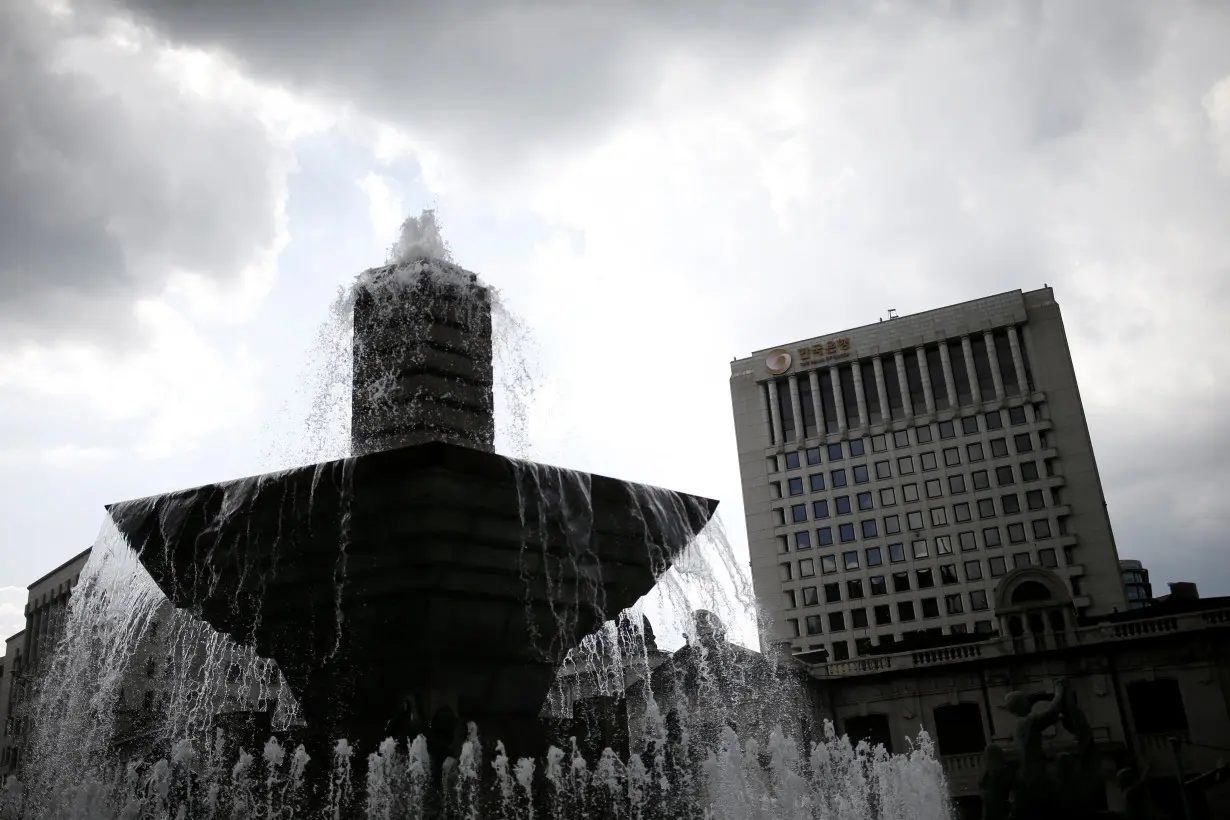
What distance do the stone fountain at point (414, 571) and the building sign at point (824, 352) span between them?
2401 inches

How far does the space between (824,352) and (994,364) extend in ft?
37.5

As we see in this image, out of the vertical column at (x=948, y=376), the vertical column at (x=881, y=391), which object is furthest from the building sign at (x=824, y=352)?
the vertical column at (x=948, y=376)

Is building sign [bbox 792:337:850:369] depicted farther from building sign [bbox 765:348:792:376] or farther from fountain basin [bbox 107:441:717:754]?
fountain basin [bbox 107:441:717:754]

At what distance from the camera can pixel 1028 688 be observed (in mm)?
Answer: 43125

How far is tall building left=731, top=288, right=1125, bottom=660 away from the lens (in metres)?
65.8

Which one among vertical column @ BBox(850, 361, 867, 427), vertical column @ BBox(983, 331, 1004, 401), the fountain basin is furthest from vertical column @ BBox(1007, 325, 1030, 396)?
the fountain basin

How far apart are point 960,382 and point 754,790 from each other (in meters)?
48.5

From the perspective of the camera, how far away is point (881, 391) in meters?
72.8

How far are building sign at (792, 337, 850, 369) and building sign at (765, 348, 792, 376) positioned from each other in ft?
3.01

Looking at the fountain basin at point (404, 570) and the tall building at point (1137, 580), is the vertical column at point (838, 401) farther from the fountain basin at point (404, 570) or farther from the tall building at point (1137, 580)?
the tall building at point (1137, 580)

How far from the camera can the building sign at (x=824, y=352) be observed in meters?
74.9

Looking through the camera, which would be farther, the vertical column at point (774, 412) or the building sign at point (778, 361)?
the building sign at point (778, 361)

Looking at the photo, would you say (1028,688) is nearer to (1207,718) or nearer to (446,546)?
(1207,718)

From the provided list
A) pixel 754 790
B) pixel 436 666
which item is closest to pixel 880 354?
pixel 754 790
